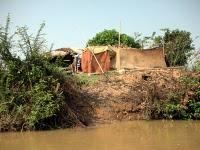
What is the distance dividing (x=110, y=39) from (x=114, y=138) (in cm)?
2152

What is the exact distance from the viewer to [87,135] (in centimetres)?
1009

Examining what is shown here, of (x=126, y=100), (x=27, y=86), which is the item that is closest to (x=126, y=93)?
(x=126, y=100)

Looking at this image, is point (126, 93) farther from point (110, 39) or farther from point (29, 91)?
point (110, 39)

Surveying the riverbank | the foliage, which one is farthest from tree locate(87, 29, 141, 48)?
the foliage

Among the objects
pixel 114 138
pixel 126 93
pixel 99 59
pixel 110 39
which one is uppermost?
pixel 110 39

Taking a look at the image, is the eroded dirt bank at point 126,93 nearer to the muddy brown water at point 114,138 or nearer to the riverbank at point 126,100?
the riverbank at point 126,100

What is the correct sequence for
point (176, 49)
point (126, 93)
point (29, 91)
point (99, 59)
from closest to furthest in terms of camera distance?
point (29, 91), point (126, 93), point (99, 59), point (176, 49)

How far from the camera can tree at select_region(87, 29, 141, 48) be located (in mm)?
29959

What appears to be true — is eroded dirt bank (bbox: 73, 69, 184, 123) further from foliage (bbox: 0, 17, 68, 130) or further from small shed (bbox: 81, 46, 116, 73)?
small shed (bbox: 81, 46, 116, 73)

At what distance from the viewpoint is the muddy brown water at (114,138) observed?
8547mm

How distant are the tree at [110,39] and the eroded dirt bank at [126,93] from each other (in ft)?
48.4

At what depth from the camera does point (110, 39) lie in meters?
30.7

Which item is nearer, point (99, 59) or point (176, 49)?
point (99, 59)

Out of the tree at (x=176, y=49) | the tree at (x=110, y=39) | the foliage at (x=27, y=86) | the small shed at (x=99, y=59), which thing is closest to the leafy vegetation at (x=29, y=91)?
the foliage at (x=27, y=86)
